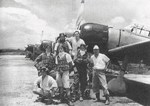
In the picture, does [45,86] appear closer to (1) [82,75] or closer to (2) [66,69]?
(2) [66,69]

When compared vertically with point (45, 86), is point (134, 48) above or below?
above

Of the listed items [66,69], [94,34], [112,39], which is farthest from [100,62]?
[112,39]

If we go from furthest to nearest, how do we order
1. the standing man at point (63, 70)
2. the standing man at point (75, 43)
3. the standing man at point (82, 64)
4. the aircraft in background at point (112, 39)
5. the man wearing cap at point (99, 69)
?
the aircraft in background at point (112, 39) → the standing man at point (75, 43) → the standing man at point (82, 64) → the man wearing cap at point (99, 69) → the standing man at point (63, 70)

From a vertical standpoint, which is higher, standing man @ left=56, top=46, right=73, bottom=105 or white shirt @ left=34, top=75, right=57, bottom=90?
standing man @ left=56, top=46, right=73, bottom=105

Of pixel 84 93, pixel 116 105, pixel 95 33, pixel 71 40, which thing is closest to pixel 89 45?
pixel 95 33

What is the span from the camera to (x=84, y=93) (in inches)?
271

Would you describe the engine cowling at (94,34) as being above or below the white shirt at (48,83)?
above

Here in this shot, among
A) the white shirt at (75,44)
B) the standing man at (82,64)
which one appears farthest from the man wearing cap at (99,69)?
the white shirt at (75,44)

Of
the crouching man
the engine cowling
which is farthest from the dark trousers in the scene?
the engine cowling

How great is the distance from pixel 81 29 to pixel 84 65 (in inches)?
71.2

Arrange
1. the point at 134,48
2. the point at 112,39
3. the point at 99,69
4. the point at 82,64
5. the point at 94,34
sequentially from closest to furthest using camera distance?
the point at 99,69
the point at 82,64
the point at 134,48
the point at 94,34
the point at 112,39

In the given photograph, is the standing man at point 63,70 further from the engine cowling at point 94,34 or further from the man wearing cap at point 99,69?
the engine cowling at point 94,34

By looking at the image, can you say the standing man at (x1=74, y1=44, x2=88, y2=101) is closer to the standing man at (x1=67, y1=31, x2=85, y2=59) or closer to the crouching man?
the standing man at (x1=67, y1=31, x2=85, y2=59)

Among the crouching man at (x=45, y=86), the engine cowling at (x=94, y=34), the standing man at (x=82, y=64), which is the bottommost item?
the crouching man at (x=45, y=86)
